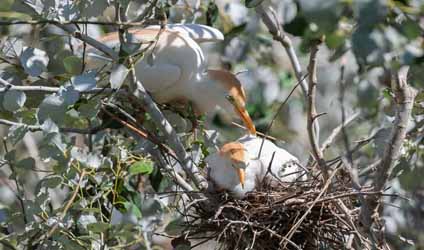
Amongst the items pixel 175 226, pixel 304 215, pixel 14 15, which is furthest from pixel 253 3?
pixel 304 215

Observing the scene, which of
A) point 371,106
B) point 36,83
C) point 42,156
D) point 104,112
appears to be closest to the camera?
point 371,106

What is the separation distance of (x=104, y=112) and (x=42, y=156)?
50cm

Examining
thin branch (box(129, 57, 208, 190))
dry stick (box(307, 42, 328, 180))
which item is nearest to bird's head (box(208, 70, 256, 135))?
thin branch (box(129, 57, 208, 190))

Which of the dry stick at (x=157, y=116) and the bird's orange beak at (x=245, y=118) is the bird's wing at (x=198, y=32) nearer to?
the bird's orange beak at (x=245, y=118)

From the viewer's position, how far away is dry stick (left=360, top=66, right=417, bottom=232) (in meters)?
2.19

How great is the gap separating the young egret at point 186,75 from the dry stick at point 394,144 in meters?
0.88

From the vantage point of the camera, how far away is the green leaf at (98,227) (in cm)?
233

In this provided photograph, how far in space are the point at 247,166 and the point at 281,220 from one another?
0.25m

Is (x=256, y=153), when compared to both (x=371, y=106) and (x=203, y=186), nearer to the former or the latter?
(x=203, y=186)

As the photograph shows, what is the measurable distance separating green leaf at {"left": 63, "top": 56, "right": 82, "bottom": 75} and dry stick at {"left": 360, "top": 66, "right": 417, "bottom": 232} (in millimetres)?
760

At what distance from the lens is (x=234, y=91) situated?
3.28m

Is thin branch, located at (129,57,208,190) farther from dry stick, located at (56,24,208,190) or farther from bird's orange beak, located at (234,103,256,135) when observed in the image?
bird's orange beak, located at (234,103,256,135)

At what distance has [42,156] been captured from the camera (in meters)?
2.33

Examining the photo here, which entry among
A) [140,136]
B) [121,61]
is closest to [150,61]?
[121,61]
